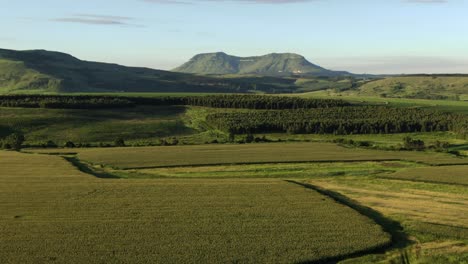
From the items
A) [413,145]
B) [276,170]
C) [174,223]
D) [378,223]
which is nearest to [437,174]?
[276,170]

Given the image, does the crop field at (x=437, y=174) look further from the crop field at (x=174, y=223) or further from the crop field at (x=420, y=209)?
the crop field at (x=174, y=223)

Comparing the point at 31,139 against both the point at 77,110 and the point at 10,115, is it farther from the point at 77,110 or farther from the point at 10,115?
the point at 77,110

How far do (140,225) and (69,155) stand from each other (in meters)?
64.1

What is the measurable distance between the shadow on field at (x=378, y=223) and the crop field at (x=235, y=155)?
1155 inches

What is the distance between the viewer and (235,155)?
106 m

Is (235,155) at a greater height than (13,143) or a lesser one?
greater

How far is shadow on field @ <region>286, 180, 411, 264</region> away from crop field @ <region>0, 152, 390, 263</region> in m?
0.40

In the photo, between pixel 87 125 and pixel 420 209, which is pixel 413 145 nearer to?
pixel 420 209

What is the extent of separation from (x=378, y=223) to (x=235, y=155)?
54296mm

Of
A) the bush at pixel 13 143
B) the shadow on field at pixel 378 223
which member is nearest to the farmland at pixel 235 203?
the shadow on field at pixel 378 223

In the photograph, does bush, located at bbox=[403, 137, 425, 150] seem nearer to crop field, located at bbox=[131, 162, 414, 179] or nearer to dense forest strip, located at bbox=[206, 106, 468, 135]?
crop field, located at bbox=[131, 162, 414, 179]

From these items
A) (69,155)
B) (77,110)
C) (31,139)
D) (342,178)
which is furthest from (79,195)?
(77,110)

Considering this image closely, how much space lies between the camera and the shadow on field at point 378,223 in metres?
42.9

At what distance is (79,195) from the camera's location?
62.3 meters
